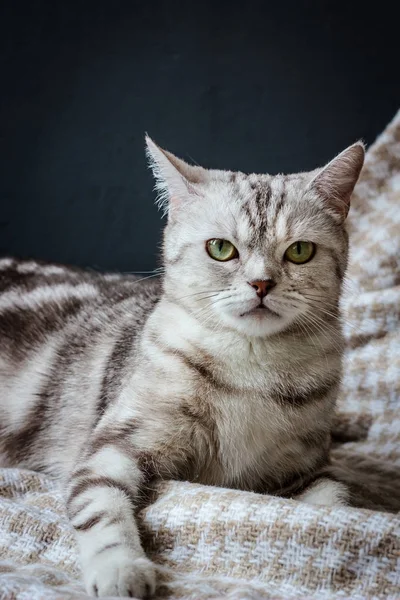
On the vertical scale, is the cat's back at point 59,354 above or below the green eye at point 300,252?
below

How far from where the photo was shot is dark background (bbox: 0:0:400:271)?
222 centimetres

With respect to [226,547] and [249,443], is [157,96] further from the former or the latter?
[226,547]

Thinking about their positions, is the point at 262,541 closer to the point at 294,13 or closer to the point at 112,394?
the point at 112,394

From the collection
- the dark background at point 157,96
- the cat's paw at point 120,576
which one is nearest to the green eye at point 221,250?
the cat's paw at point 120,576

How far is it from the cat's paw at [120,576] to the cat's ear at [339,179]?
713mm

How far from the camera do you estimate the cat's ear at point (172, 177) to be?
4.13 ft

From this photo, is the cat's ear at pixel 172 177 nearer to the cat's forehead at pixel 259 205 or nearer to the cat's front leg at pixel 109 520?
the cat's forehead at pixel 259 205

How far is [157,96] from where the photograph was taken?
231 cm

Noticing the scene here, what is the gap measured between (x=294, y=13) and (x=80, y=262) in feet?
3.54

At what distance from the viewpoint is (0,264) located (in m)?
1.89

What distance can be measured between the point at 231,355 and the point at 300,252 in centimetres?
21

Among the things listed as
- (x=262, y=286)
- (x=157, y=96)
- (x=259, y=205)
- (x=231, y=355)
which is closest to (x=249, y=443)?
(x=231, y=355)

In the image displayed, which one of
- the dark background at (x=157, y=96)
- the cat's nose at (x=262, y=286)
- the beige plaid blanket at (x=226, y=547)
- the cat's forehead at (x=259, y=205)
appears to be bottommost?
the beige plaid blanket at (x=226, y=547)

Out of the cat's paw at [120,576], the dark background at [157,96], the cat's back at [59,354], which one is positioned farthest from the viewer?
the dark background at [157,96]
